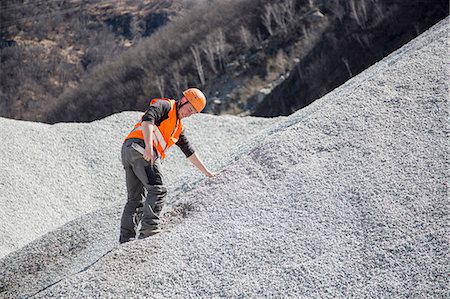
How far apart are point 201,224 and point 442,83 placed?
3.40m

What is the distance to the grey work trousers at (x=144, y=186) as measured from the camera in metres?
5.07

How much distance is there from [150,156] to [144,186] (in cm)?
55

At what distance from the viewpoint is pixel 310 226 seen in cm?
477

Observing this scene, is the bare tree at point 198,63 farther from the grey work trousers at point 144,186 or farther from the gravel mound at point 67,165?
the grey work trousers at point 144,186

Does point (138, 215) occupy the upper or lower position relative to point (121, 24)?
upper

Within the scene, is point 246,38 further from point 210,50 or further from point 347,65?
point 347,65

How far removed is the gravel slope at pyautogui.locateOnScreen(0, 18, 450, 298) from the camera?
4.28 m

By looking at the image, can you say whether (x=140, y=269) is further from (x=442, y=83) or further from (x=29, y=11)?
(x=29, y=11)

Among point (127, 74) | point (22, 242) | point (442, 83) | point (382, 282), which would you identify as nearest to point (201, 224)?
point (382, 282)

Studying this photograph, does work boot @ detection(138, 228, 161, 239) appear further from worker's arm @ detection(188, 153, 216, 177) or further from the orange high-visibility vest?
worker's arm @ detection(188, 153, 216, 177)

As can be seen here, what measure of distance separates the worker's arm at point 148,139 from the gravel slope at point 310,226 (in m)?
0.74

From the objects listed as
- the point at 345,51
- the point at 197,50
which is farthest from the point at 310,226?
the point at 197,50

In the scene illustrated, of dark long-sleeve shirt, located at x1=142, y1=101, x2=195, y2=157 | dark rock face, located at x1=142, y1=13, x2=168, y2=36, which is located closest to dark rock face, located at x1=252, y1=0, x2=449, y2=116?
A: dark long-sleeve shirt, located at x1=142, y1=101, x2=195, y2=157

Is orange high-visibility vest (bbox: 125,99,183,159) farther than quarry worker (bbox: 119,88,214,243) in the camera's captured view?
Yes
